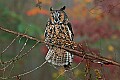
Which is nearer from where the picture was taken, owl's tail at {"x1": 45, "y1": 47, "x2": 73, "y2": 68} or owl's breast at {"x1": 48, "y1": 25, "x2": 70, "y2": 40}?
owl's tail at {"x1": 45, "y1": 47, "x2": 73, "y2": 68}

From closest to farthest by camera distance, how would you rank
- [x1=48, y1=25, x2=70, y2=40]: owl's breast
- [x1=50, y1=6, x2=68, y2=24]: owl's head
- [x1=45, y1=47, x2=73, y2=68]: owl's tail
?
1. [x1=45, y1=47, x2=73, y2=68]: owl's tail
2. [x1=48, y1=25, x2=70, y2=40]: owl's breast
3. [x1=50, y1=6, x2=68, y2=24]: owl's head

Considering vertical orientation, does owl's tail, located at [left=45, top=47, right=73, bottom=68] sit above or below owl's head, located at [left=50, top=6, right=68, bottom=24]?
below

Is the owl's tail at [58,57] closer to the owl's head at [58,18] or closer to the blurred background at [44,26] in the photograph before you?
the owl's head at [58,18]

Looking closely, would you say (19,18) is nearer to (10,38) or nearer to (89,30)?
(10,38)

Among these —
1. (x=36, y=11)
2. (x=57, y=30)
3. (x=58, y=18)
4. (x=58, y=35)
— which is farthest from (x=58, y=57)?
(x=36, y=11)

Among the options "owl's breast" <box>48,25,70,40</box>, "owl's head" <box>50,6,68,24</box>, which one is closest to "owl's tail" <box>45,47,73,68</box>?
"owl's breast" <box>48,25,70,40</box>

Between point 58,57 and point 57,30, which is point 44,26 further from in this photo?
point 58,57

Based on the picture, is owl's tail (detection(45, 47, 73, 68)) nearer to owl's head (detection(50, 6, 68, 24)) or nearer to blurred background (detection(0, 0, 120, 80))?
owl's head (detection(50, 6, 68, 24))

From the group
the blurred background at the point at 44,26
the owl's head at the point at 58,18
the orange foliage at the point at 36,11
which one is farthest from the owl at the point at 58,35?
the orange foliage at the point at 36,11
